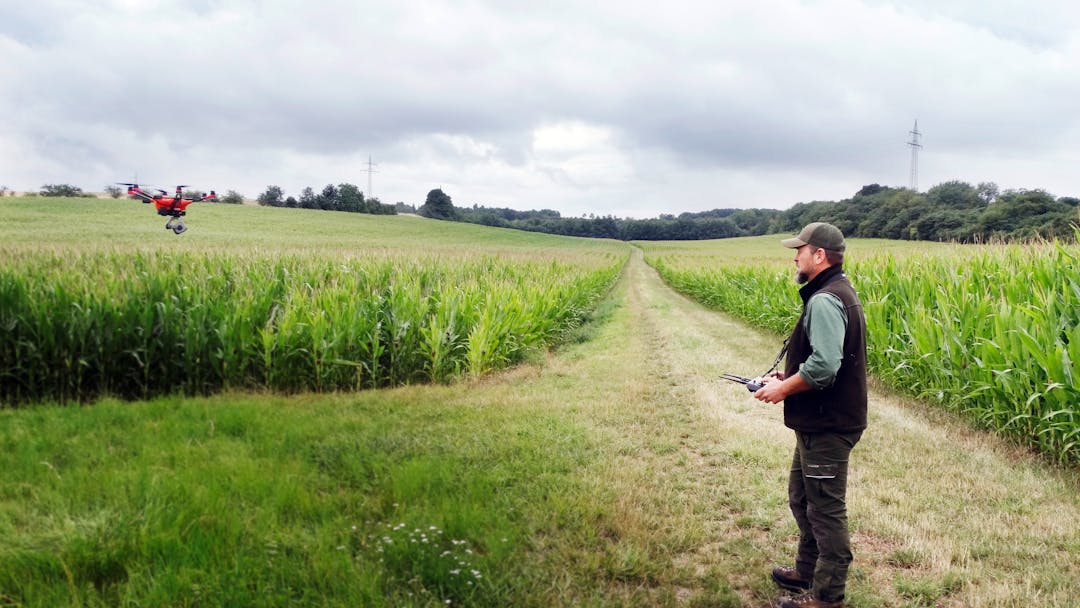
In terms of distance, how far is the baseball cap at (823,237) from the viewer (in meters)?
3.06

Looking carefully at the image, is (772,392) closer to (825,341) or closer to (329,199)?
(825,341)

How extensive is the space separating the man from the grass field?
1.59ft

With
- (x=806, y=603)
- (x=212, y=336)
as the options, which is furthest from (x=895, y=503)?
(x=212, y=336)

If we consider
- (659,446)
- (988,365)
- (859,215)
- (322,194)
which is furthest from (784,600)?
(322,194)

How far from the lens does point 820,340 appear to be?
9.30 ft

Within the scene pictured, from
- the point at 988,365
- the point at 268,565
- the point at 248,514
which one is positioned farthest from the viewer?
the point at 988,365

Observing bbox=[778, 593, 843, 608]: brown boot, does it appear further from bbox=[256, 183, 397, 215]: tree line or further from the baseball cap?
bbox=[256, 183, 397, 215]: tree line

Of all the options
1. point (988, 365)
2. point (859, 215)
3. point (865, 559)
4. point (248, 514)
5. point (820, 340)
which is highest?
point (859, 215)

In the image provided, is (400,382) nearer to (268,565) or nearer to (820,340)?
(268,565)

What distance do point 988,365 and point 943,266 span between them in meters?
3.83

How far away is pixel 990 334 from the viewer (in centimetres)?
674

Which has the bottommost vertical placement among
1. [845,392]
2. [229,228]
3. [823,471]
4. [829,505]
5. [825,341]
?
[829,505]

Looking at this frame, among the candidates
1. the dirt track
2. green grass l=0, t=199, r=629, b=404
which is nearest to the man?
the dirt track

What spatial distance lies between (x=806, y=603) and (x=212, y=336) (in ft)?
23.1
